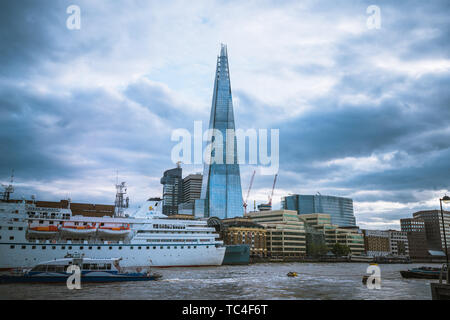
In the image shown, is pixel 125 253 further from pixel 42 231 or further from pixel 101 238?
pixel 42 231

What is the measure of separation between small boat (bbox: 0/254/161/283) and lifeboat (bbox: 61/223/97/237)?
27.8 metres

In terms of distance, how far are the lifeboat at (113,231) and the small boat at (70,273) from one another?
28245 millimetres

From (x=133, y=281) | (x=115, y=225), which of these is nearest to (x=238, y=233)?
(x=115, y=225)

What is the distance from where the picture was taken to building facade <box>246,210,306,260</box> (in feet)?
538

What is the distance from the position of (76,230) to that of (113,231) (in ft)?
25.3

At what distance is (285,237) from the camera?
551 ft

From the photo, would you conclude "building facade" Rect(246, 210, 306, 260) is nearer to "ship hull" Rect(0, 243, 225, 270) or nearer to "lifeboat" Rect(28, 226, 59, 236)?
"ship hull" Rect(0, 243, 225, 270)

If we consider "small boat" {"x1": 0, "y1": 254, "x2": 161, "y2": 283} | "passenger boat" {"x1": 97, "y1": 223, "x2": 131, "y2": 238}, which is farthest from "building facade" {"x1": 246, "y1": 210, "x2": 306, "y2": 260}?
"small boat" {"x1": 0, "y1": 254, "x2": 161, "y2": 283}

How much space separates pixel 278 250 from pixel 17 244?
121 m

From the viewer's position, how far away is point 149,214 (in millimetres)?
88688
